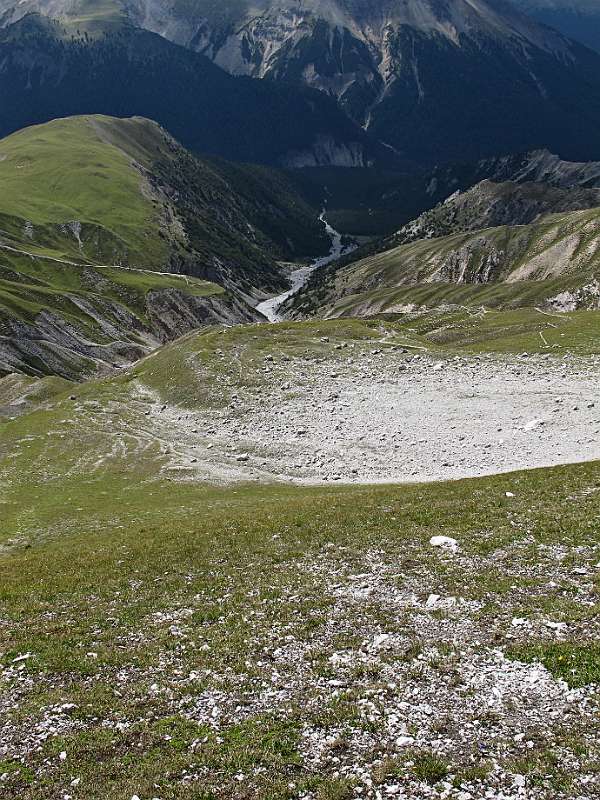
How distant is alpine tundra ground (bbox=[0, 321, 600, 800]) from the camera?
14.1m

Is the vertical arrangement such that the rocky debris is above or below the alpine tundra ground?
below

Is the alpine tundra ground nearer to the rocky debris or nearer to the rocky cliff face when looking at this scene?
the rocky debris

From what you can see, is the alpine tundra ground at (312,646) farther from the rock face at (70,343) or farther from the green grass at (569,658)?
the rock face at (70,343)

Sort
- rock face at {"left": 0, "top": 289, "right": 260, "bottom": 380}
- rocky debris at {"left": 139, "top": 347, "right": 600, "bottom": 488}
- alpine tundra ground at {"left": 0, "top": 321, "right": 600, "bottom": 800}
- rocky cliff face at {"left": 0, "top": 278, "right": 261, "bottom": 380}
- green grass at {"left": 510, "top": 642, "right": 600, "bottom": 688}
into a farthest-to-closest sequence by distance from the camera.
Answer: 1. rocky cliff face at {"left": 0, "top": 278, "right": 261, "bottom": 380}
2. rock face at {"left": 0, "top": 289, "right": 260, "bottom": 380}
3. rocky debris at {"left": 139, "top": 347, "right": 600, "bottom": 488}
4. green grass at {"left": 510, "top": 642, "right": 600, "bottom": 688}
5. alpine tundra ground at {"left": 0, "top": 321, "right": 600, "bottom": 800}

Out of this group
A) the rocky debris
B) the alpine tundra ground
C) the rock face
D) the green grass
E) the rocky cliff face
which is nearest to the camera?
the alpine tundra ground

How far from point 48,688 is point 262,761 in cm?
819

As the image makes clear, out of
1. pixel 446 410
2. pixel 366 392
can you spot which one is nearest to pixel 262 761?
pixel 446 410

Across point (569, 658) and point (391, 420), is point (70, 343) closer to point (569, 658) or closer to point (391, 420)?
point (391, 420)

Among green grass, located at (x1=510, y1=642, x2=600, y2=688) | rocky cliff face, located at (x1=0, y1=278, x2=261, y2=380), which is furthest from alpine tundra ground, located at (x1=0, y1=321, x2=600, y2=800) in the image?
rocky cliff face, located at (x1=0, y1=278, x2=261, y2=380)

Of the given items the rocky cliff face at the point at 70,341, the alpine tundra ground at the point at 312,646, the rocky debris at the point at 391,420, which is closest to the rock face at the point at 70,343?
the rocky cliff face at the point at 70,341

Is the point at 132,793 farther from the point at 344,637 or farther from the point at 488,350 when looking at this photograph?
the point at 488,350

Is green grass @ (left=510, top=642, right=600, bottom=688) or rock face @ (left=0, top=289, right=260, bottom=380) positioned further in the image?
rock face @ (left=0, top=289, right=260, bottom=380)

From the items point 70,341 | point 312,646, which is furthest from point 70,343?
point 312,646

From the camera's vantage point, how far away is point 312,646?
1955 cm
